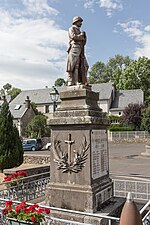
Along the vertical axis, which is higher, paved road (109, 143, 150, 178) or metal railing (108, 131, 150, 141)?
metal railing (108, 131, 150, 141)

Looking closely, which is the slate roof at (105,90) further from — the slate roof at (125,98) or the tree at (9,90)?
the tree at (9,90)

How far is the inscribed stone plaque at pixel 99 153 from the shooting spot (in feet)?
22.2

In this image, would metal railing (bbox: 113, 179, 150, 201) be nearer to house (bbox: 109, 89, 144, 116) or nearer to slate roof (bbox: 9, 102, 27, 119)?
slate roof (bbox: 9, 102, 27, 119)

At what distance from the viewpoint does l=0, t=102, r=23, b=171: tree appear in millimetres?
14359

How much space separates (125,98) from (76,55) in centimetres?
5237

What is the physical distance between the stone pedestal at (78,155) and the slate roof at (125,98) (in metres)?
50.3

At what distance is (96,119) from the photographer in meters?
6.87

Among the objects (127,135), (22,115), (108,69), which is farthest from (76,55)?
(108,69)

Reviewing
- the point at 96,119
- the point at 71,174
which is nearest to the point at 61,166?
the point at 71,174

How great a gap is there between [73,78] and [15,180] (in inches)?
150

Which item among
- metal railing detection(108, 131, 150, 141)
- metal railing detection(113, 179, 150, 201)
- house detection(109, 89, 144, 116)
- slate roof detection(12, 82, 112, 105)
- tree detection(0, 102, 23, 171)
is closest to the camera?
metal railing detection(113, 179, 150, 201)

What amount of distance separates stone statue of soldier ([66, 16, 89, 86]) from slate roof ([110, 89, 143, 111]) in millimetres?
49866

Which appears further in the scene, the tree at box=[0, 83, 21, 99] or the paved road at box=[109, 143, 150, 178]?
the tree at box=[0, 83, 21, 99]

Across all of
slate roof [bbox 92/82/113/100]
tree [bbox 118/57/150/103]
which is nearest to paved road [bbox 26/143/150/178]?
slate roof [bbox 92/82/113/100]
